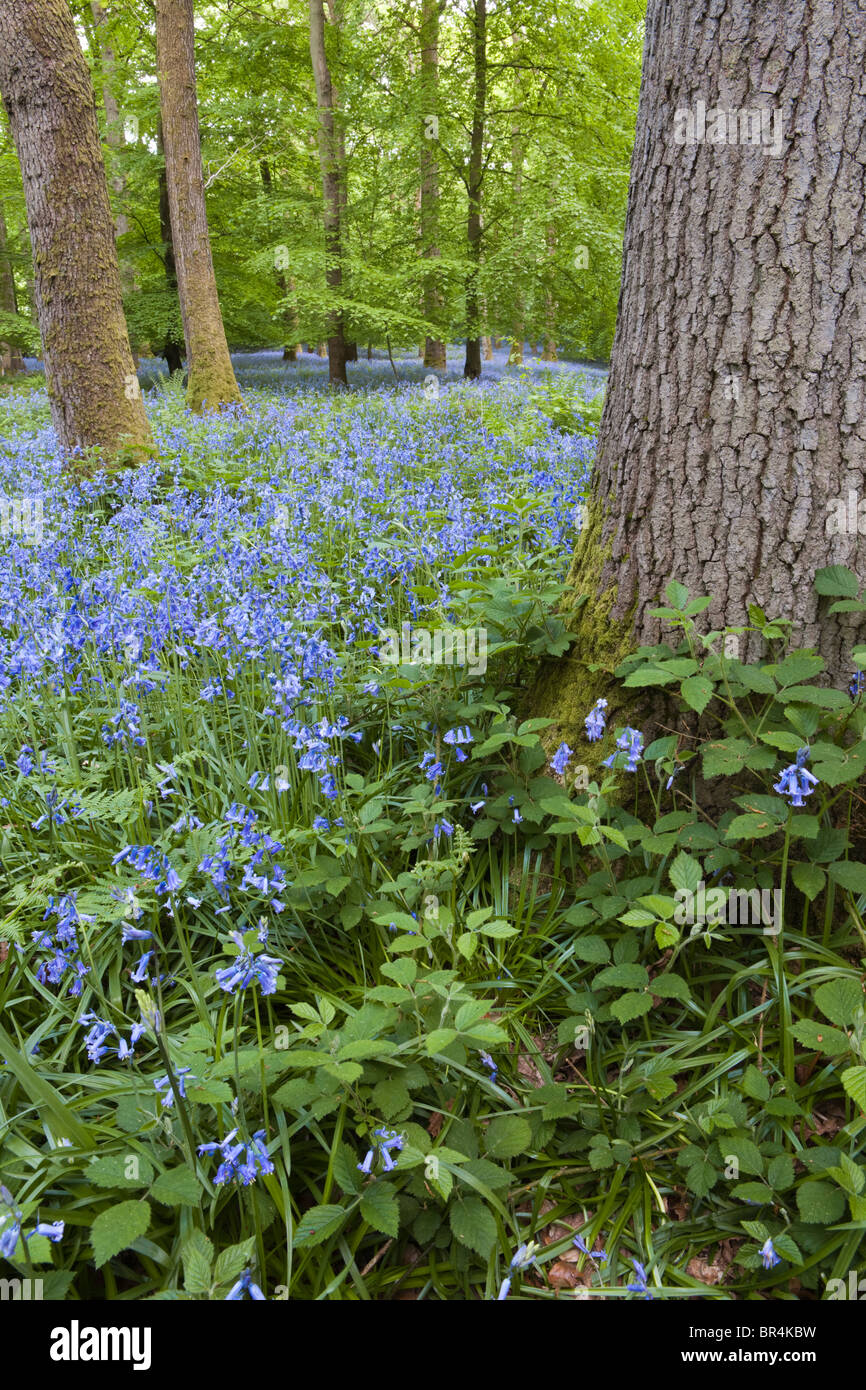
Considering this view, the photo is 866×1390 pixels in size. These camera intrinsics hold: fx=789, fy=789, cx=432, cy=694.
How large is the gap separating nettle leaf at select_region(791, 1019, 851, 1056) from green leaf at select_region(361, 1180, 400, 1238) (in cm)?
87

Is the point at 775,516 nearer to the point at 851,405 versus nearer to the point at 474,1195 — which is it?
the point at 851,405

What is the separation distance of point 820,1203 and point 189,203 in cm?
1101

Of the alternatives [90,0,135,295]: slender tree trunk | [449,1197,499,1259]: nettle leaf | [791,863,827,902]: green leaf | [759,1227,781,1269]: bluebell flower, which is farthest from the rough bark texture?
[90,0,135,295]: slender tree trunk

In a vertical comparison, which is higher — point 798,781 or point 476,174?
point 476,174

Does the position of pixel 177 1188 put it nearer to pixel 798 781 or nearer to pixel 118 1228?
pixel 118 1228

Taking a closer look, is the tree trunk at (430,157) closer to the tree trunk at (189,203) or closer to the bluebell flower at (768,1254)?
the tree trunk at (189,203)

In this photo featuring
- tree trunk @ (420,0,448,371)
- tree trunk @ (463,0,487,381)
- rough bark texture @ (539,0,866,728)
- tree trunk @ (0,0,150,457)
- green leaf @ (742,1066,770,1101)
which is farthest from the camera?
tree trunk @ (463,0,487,381)

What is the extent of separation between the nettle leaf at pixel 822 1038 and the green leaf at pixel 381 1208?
0.87m

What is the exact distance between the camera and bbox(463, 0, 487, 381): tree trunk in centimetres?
1377

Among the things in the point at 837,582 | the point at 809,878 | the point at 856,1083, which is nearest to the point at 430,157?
the point at 837,582

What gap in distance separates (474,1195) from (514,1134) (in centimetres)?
14

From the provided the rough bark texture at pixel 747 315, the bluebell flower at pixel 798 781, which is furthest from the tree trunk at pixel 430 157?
the bluebell flower at pixel 798 781

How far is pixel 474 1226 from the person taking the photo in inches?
59.2

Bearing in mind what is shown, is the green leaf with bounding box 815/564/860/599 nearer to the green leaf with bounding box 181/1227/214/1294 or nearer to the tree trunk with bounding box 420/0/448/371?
the green leaf with bounding box 181/1227/214/1294
